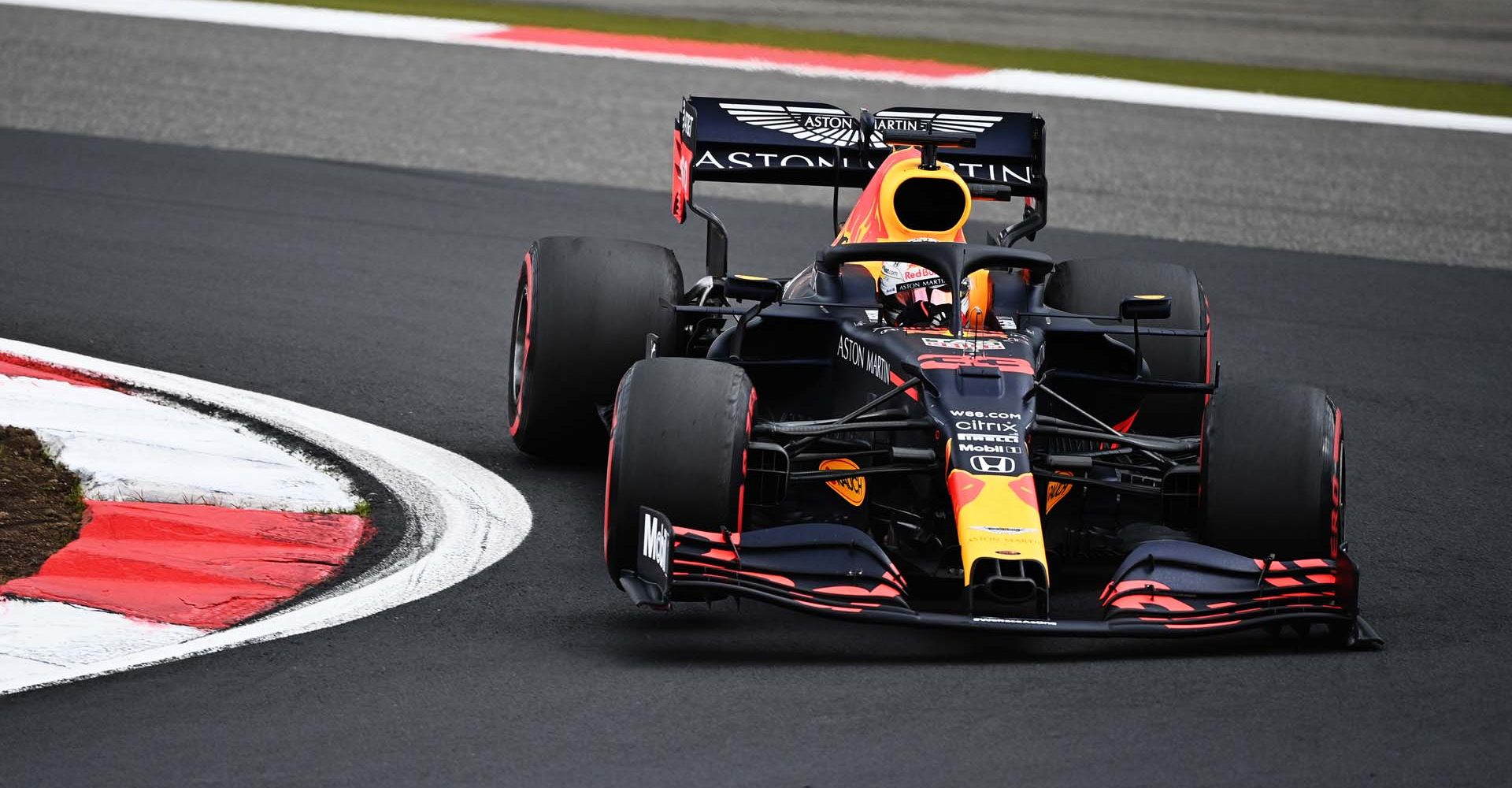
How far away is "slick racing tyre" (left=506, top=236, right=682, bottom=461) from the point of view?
24.7 feet

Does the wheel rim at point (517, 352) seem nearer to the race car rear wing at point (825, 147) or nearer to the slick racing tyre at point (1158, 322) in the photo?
the race car rear wing at point (825, 147)

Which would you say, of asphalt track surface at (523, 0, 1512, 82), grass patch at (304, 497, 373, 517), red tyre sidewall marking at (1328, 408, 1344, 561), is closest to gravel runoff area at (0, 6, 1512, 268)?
asphalt track surface at (523, 0, 1512, 82)

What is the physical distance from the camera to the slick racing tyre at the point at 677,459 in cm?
582

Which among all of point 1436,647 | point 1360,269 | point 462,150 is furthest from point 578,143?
point 1436,647

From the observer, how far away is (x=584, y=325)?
7523 mm

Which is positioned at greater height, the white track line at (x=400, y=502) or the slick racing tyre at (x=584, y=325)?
the slick racing tyre at (x=584, y=325)

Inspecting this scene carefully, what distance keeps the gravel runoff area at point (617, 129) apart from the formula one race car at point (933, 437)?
255 inches

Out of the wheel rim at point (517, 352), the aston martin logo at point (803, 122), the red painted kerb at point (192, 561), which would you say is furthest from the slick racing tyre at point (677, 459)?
the aston martin logo at point (803, 122)

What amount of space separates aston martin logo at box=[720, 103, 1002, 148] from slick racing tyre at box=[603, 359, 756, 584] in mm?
2597

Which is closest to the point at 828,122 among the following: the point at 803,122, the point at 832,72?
the point at 803,122

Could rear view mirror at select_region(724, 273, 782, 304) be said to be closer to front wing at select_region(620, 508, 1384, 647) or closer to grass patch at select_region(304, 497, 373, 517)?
front wing at select_region(620, 508, 1384, 647)

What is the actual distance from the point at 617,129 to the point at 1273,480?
34.7ft

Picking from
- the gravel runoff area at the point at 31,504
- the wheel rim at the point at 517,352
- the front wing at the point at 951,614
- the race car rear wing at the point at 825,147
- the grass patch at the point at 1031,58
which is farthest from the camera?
the grass patch at the point at 1031,58

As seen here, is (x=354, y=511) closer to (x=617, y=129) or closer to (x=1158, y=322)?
(x=1158, y=322)
